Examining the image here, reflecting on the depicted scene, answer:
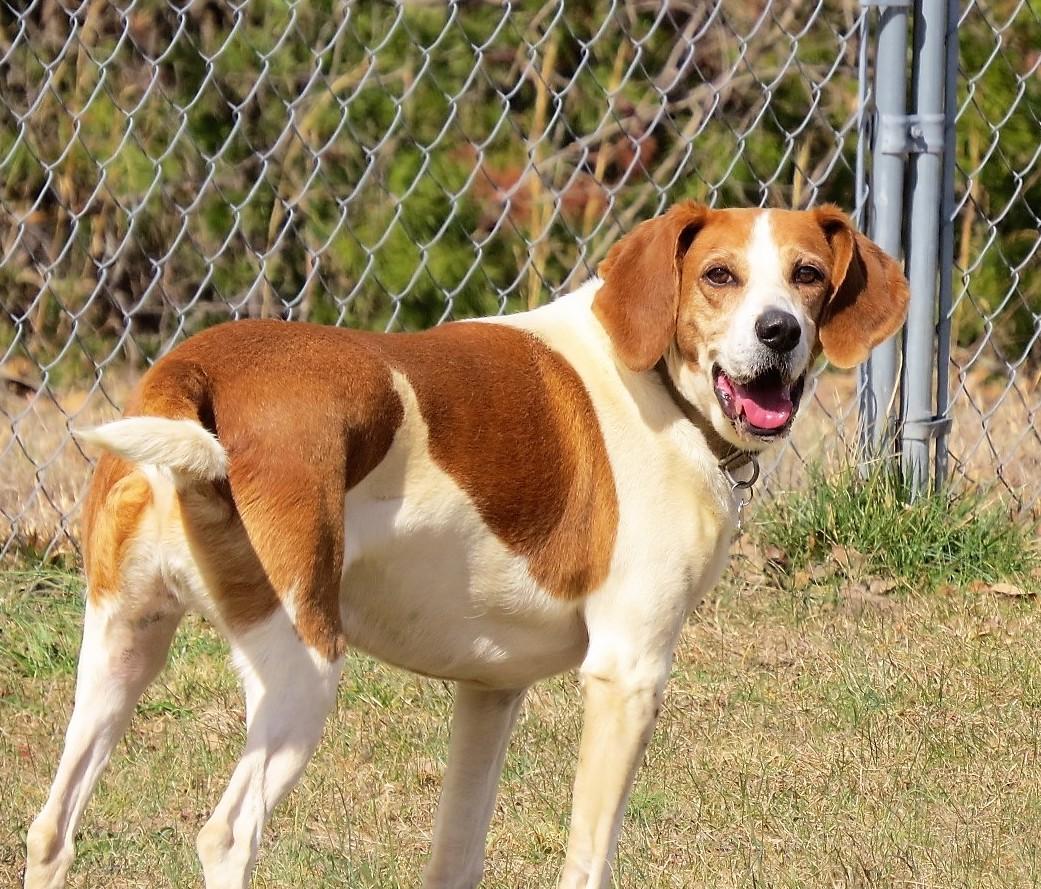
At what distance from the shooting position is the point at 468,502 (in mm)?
2701

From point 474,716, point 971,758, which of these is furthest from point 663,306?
point 971,758

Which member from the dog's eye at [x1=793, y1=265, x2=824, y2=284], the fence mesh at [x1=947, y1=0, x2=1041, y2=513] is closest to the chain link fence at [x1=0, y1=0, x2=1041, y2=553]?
the fence mesh at [x1=947, y1=0, x2=1041, y2=513]

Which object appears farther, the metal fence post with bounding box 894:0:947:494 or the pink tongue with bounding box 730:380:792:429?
the metal fence post with bounding box 894:0:947:494

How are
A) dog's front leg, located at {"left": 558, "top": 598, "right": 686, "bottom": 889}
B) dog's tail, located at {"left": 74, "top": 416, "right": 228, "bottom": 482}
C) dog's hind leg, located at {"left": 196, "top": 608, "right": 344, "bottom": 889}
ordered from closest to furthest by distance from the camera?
dog's tail, located at {"left": 74, "top": 416, "right": 228, "bottom": 482} < dog's hind leg, located at {"left": 196, "top": 608, "right": 344, "bottom": 889} < dog's front leg, located at {"left": 558, "top": 598, "right": 686, "bottom": 889}

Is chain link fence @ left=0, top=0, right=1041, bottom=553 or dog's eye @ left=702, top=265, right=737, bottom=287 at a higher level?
dog's eye @ left=702, top=265, right=737, bottom=287

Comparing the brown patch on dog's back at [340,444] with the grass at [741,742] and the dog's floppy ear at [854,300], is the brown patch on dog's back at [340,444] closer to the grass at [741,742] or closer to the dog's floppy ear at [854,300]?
the dog's floppy ear at [854,300]

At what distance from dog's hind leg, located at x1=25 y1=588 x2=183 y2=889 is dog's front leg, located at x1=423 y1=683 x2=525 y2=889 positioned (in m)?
0.67

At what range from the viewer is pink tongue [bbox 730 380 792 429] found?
2.91m

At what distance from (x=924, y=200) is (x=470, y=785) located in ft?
8.02

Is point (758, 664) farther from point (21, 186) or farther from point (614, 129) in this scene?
point (21, 186)

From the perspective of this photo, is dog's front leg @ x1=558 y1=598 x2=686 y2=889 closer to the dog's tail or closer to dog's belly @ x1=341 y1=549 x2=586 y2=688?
dog's belly @ x1=341 y1=549 x2=586 y2=688

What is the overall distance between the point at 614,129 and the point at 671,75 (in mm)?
290

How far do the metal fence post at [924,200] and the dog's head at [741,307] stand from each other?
1.74 m

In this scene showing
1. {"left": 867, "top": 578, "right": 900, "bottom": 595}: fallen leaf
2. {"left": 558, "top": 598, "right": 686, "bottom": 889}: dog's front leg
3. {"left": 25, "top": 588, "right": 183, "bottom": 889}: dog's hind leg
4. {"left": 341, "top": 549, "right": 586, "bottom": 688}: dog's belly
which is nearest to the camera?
{"left": 25, "top": 588, "right": 183, "bottom": 889}: dog's hind leg
